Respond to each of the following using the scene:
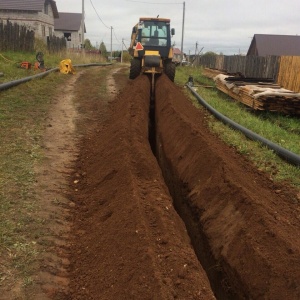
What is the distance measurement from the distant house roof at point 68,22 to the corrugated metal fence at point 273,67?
3004cm

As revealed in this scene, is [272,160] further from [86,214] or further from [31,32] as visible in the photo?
[31,32]

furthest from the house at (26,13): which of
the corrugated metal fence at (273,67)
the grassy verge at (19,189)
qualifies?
the grassy verge at (19,189)

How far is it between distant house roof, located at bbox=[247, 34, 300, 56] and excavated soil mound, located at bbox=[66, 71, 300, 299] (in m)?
35.7

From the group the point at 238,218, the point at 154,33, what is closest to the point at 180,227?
the point at 238,218

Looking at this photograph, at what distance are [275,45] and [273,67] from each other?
82.4 feet

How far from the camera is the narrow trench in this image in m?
4.23

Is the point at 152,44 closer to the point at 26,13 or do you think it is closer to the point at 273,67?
the point at 273,67

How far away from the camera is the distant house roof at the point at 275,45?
39.0 metres

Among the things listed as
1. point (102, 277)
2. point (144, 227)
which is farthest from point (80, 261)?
point (144, 227)

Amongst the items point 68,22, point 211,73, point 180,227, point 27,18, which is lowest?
point 180,227

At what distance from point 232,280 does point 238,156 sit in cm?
293

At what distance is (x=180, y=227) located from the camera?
432 centimetres

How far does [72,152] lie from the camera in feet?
21.3

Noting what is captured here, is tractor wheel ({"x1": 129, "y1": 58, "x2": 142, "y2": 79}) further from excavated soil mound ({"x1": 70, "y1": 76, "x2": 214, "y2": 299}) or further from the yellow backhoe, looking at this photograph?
excavated soil mound ({"x1": 70, "y1": 76, "x2": 214, "y2": 299})
